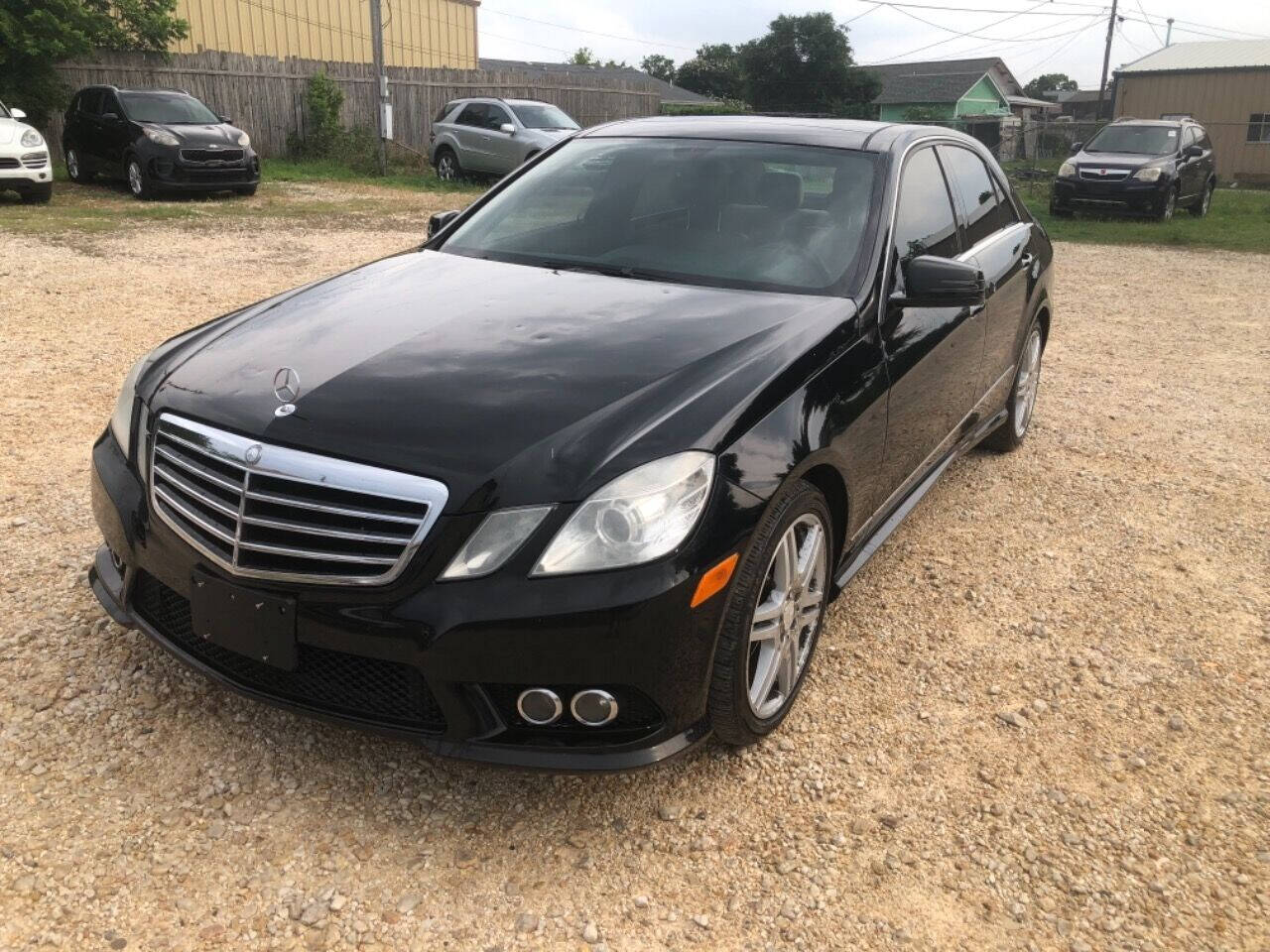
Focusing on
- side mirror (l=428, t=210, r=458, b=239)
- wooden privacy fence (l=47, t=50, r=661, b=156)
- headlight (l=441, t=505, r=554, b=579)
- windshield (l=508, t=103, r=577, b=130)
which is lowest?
headlight (l=441, t=505, r=554, b=579)

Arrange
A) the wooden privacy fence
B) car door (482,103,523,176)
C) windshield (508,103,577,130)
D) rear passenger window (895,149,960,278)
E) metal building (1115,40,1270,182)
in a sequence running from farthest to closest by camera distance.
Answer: metal building (1115,40,1270,182)
the wooden privacy fence
windshield (508,103,577,130)
car door (482,103,523,176)
rear passenger window (895,149,960,278)

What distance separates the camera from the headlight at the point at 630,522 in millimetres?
2199

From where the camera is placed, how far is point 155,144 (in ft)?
45.8

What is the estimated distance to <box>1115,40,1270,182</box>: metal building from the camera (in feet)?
112

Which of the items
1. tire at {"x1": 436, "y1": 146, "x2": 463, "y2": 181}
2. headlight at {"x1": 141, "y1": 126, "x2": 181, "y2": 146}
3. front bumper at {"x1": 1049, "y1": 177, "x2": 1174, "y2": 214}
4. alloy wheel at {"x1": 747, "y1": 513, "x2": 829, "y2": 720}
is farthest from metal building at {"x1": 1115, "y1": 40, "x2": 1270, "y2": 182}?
alloy wheel at {"x1": 747, "y1": 513, "x2": 829, "y2": 720}

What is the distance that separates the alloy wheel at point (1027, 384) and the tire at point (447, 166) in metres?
15.3

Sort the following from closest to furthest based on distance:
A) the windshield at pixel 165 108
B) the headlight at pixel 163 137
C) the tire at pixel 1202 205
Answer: the headlight at pixel 163 137
the windshield at pixel 165 108
the tire at pixel 1202 205

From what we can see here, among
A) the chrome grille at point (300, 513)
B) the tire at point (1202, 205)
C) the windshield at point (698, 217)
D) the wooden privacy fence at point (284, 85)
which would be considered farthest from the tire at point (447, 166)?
the chrome grille at point (300, 513)

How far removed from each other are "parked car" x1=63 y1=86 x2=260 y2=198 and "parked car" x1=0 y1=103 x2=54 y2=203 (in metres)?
1.39

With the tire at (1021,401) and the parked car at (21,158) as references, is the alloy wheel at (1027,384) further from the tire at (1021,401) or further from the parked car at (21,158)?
the parked car at (21,158)

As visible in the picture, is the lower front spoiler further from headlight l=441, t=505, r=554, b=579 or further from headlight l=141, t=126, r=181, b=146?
headlight l=141, t=126, r=181, b=146

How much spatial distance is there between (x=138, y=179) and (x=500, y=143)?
6.02 meters

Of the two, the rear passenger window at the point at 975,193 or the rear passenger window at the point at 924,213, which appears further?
the rear passenger window at the point at 975,193

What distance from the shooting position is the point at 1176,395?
6.56 metres
